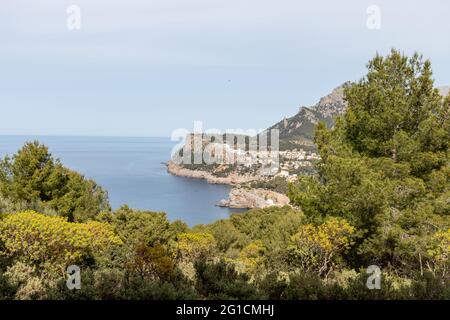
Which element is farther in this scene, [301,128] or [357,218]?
[301,128]

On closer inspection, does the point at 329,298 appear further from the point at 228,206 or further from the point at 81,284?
the point at 228,206

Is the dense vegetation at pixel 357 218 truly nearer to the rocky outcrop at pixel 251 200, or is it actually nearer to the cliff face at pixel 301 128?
the rocky outcrop at pixel 251 200

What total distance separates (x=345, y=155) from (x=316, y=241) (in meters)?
3.42

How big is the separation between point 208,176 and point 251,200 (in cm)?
4389

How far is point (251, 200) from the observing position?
92.2 meters

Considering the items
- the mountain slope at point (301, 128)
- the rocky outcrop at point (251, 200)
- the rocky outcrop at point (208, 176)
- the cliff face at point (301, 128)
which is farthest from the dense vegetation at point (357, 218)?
the cliff face at point (301, 128)

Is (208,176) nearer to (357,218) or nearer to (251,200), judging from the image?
(251,200)

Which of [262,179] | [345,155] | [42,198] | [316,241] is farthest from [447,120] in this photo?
[262,179]

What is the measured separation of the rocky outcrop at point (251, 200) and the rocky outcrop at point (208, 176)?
90.1 feet

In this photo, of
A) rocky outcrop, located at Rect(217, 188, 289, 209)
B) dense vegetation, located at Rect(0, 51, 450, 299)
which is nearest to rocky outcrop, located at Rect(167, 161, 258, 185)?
rocky outcrop, located at Rect(217, 188, 289, 209)

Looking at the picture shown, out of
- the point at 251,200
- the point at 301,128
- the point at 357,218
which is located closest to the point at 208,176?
the point at 251,200

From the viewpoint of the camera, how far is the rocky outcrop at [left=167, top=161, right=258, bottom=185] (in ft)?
413

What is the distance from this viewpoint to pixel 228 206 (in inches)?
3617

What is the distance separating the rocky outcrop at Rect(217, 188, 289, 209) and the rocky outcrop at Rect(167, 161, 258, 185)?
27477 mm
